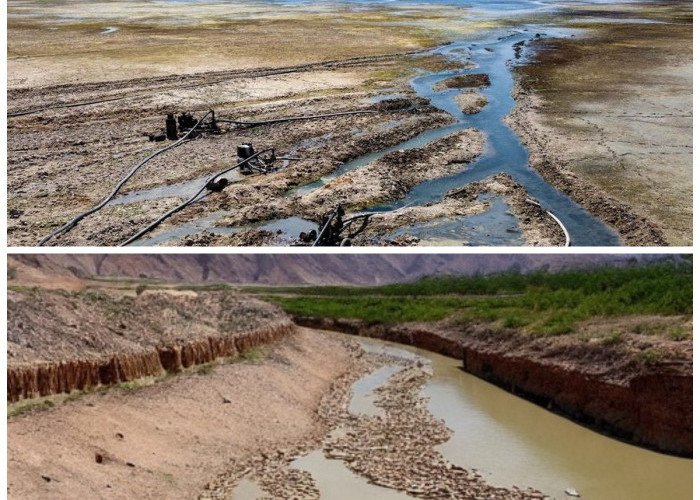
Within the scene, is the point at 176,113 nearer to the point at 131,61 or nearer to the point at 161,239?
the point at 161,239

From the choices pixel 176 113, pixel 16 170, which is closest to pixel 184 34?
pixel 176 113

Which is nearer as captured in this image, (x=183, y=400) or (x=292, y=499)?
(x=292, y=499)

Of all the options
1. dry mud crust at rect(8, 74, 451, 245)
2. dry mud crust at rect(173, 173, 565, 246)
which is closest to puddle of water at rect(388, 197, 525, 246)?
dry mud crust at rect(173, 173, 565, 246)

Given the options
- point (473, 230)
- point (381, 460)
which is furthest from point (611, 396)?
point (381, 460)

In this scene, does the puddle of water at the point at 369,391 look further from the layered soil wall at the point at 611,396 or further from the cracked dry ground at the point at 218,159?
the cracked dry ground at the point at 218,159

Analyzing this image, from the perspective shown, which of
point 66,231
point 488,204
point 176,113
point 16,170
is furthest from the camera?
point 176,113

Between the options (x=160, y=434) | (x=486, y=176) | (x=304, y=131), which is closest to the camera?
(x=160, y=434)

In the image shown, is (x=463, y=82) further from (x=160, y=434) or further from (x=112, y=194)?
(x=160, y=434)
